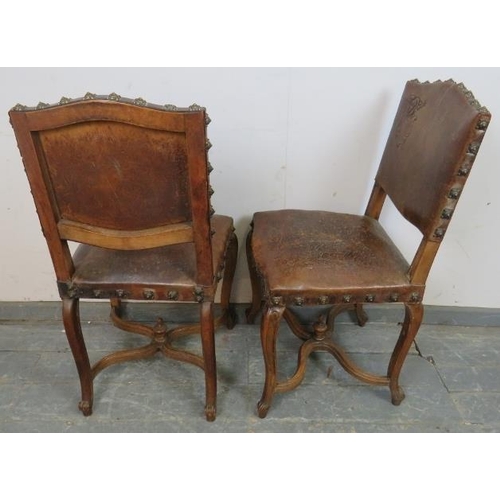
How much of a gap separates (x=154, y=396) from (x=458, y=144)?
140 cm

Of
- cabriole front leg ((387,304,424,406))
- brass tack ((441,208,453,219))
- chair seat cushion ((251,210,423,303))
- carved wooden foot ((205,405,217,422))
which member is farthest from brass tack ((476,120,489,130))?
carved wooden foot ((205,405,217,422))

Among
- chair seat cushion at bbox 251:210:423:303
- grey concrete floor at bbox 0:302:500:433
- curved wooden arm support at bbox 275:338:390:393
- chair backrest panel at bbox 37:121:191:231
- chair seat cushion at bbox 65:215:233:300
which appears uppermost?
chair backrest panel at bbox 37:121:191:231

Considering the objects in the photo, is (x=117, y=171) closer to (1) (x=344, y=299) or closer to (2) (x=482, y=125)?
(1) (x=344, y=299)

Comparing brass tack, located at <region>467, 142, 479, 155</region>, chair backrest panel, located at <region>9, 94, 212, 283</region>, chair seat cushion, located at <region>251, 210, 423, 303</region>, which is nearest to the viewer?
chair backrest panel, located at <region>9, 94, 212, 283</region>

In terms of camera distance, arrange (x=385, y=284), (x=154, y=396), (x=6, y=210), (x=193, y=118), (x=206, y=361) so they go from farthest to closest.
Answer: (x=6, y=210)
(x=154, y=396)
(x=206, y=361)
(x=385, y=284)
(x=193, y=118)

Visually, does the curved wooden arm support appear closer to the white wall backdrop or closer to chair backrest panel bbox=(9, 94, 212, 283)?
the white wall backdrop

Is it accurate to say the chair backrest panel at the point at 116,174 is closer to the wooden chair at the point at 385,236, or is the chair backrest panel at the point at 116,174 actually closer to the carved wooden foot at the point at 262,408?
the wooden chair at the point at 385,236

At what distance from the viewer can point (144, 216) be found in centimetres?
123

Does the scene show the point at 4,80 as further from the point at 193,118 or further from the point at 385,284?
the point at 385,284

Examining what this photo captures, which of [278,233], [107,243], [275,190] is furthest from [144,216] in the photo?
[275,190]

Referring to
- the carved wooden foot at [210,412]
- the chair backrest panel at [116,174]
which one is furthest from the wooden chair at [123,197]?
the carved wooden foot at [210,412]

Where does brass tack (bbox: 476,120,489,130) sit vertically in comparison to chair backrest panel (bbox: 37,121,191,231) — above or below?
above

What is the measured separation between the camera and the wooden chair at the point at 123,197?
42.2 inches

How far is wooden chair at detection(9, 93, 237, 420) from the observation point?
107 cm
